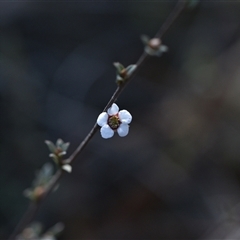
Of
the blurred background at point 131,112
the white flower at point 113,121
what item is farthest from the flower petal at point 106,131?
the blurred background at point 131,112

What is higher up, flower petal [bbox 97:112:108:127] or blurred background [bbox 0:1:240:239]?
blurred background [bbox 0:1:240:239]

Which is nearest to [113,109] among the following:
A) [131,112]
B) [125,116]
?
[125,116]

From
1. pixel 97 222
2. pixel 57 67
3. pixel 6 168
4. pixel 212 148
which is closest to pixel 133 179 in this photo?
pixel 97 222

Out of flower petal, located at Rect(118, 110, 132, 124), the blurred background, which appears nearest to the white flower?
flower petal, located at Rect(118, 110, 132, 124)

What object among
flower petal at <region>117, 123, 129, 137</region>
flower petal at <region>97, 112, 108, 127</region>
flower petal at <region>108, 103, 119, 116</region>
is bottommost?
flower petal at <region>97, 112, 108, 127</region>

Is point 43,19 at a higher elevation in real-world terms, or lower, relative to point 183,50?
lower

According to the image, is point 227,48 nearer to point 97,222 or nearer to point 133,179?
point 133,179

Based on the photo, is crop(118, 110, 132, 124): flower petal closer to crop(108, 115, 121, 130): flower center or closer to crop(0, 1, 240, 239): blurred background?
crop(108, 115, 121, 130): flower center
